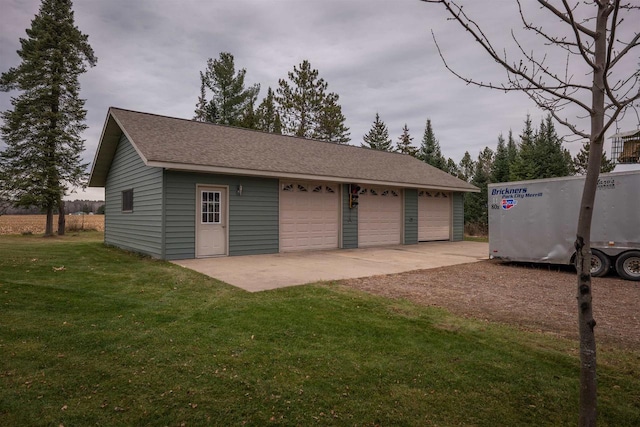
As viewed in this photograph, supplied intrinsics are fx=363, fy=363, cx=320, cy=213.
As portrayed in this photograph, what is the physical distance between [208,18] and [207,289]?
28.4ft

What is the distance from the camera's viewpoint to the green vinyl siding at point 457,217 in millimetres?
17875

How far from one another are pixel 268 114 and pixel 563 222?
26.9 meters

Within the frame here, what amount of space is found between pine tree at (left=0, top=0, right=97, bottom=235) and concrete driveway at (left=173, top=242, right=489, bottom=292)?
1401cm

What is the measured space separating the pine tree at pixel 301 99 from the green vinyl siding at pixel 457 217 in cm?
1503

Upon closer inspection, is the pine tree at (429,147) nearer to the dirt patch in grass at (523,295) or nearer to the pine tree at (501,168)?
the pine tree at (501,168)

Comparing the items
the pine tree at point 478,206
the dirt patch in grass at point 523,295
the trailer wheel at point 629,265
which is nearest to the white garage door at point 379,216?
the dirt patch in grass at point 523,295

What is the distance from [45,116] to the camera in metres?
18.5

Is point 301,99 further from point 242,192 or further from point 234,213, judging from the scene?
point 234,213

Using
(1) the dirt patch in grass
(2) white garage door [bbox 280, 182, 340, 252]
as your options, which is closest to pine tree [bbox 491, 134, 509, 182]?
(2) white garage door [bbox 280, 182, 340, 252]

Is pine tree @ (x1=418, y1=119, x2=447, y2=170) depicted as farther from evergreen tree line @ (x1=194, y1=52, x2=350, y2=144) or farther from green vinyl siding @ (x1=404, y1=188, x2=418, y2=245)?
green vinyl siding @ (x1=404, y1=188, x2=418, y2=245)

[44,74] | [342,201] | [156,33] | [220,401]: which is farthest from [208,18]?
[44,74]

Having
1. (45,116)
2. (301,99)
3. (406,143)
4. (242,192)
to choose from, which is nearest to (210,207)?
(242,192)

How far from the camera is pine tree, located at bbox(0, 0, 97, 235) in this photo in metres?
18.4

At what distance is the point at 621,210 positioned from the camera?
26.0 ft
